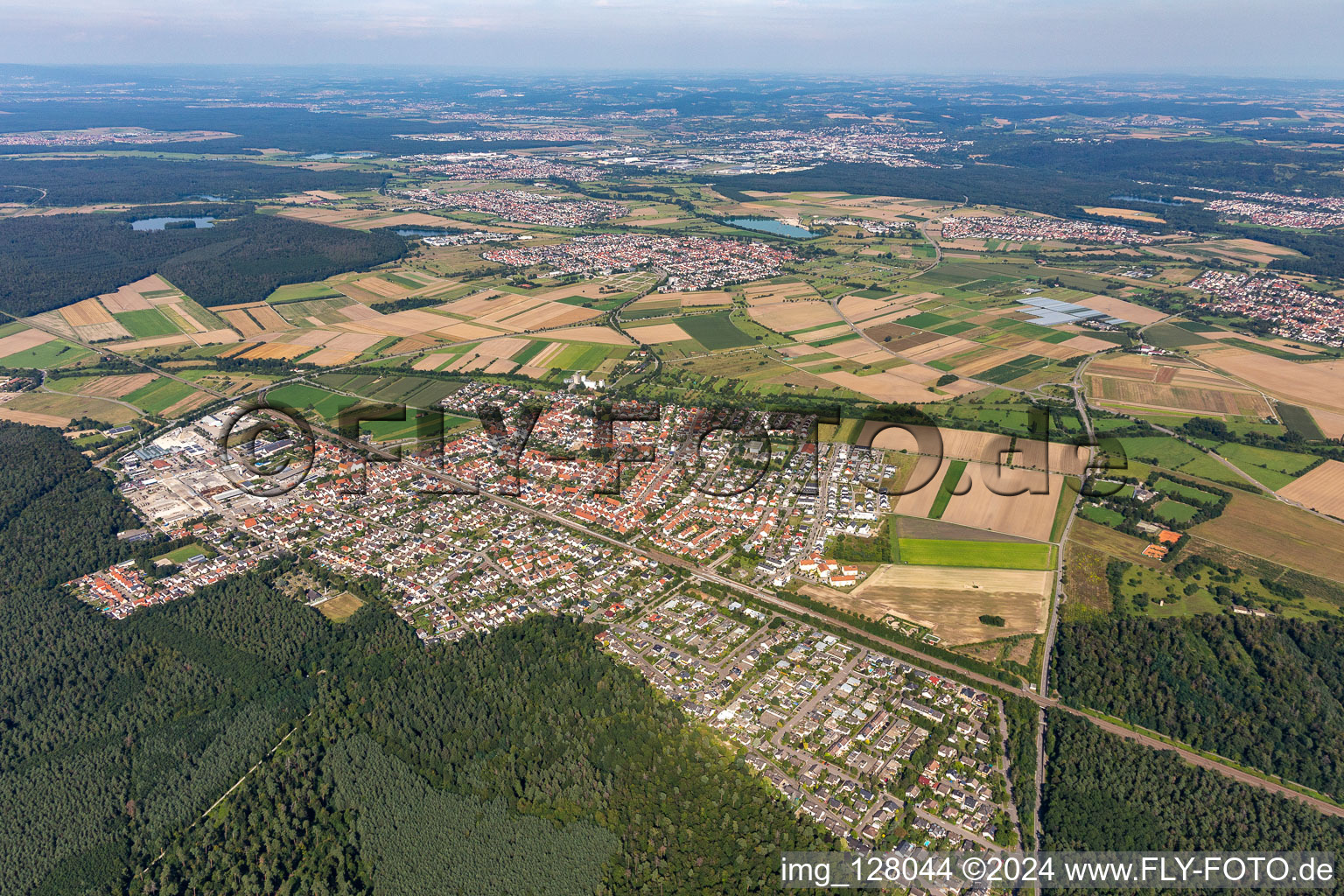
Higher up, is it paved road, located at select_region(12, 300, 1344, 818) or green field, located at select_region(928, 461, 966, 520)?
green field, located at select_region(928, 461, 966, 520)

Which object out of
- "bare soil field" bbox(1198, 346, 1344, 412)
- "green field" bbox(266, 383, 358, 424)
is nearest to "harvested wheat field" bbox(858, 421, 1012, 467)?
"bare soil field" bbox(1198, 346, 1344, 412)

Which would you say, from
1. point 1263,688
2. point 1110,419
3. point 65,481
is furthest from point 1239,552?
point 65,481

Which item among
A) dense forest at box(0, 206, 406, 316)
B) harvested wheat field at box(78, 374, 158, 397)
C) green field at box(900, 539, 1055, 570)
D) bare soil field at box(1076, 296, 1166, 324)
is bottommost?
green field at box(900, 539, 1055, 570)

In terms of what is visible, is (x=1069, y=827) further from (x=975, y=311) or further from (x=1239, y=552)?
(x=975, y=311)

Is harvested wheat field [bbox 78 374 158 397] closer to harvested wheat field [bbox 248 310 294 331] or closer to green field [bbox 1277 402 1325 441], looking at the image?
harvested wheat field [bbox 248 310 294 331]

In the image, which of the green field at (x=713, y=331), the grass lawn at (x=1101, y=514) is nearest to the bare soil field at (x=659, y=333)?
the green field at (x=713, y=331)

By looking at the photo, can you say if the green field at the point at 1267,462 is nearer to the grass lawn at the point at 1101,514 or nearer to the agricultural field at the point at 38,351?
the grass lawn at the point at 1101,514
